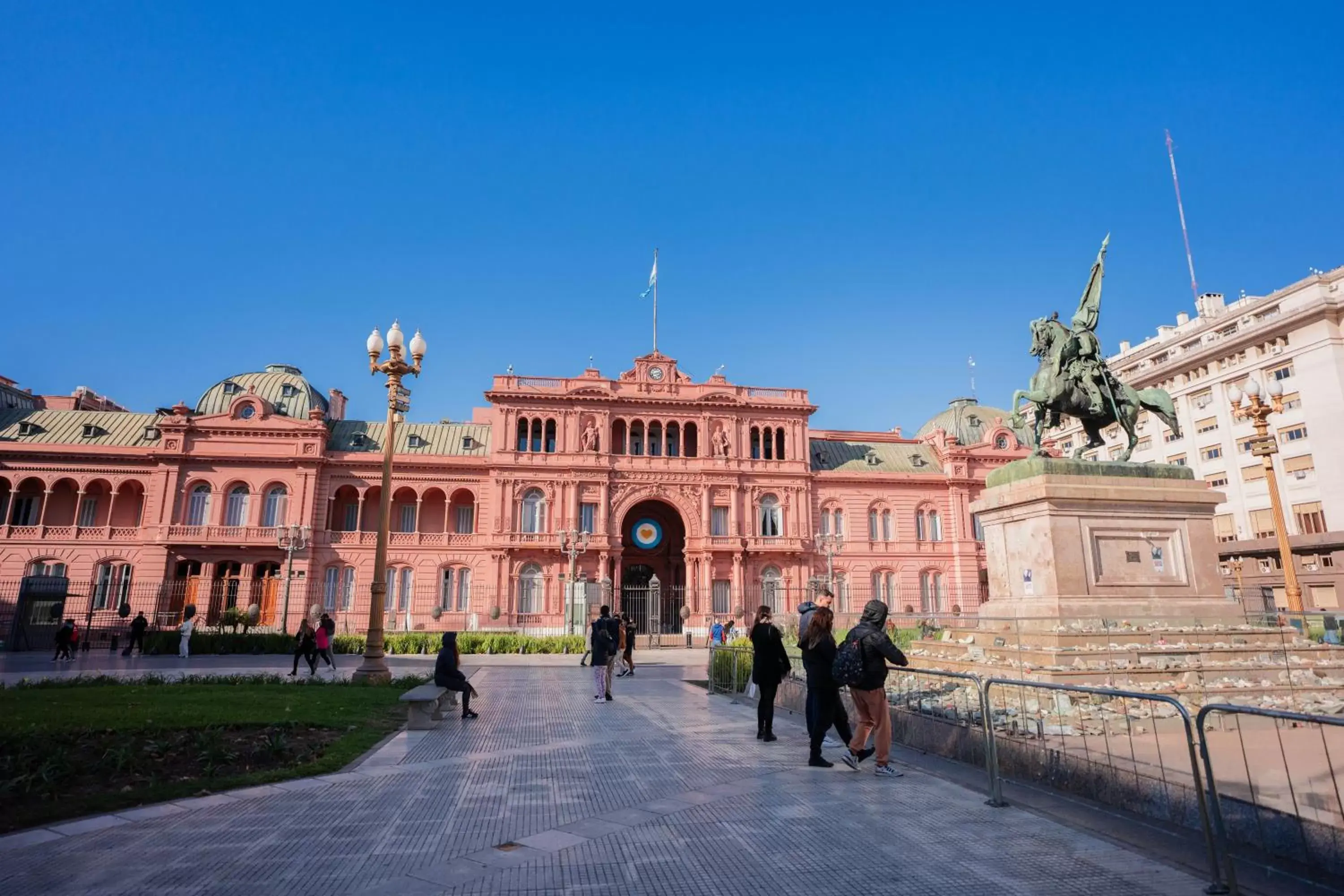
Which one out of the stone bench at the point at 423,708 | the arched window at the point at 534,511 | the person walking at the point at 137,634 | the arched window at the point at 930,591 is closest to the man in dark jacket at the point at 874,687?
the stone bench at the point at 423,708

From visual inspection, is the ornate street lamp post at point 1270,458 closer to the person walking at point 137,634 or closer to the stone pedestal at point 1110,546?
the stone pedestal at point 1110,546

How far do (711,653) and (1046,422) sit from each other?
8.88m

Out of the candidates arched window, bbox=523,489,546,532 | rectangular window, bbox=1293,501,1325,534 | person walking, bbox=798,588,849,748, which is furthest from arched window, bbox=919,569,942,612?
person walking, bbox=798,588,849,748

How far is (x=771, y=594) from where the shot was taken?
4338 cm

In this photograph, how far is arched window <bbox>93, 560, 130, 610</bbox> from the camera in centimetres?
3878

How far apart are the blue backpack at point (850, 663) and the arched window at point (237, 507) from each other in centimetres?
4182

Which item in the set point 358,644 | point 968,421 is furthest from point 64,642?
point 968,421

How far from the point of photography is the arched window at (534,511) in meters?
42.2

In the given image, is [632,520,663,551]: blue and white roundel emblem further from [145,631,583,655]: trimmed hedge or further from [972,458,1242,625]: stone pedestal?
[972,458,1242,625]: stone pedestal

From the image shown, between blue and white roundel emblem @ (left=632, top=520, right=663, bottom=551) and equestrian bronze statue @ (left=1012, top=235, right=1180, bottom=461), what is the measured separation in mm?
32174

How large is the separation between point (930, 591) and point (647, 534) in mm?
18305

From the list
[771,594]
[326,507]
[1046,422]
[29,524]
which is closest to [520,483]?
[326,507]

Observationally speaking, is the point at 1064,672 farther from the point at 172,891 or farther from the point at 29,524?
the point at 29,524

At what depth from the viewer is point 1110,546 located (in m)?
12.0
